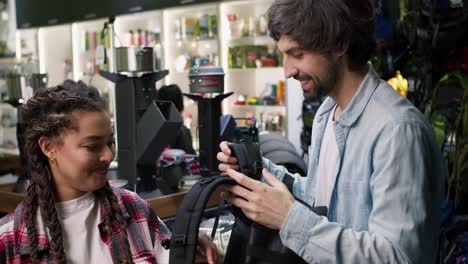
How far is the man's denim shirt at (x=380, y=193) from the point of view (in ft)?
4.37

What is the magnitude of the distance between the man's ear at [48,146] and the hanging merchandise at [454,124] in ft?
9.13

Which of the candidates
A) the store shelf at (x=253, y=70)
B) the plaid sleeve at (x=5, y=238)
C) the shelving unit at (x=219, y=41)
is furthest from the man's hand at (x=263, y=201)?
the store shelf at (x=253, y=70)

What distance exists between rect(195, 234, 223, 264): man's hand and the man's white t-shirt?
0.30 metres

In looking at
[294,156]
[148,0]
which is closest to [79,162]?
[294,156]

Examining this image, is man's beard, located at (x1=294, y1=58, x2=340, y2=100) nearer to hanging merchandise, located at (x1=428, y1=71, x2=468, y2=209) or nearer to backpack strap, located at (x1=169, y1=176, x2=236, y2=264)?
backpack strap, located at (x1=169, y1=176, x2=236, y2=264)

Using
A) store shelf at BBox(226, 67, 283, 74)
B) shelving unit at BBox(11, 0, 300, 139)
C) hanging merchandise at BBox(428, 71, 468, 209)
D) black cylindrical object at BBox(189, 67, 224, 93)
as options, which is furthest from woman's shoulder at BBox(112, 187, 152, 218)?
store shelf at BBox(226, 67, 283, 74)

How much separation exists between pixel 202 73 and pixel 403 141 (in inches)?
76.6

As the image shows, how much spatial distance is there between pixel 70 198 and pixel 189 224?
48 centimetres

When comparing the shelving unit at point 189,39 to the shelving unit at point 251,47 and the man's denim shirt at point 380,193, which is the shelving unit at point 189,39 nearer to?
the shelving unit at point 251,47

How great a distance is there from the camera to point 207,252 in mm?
1646

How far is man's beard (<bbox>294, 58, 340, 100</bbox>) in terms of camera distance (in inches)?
58.3

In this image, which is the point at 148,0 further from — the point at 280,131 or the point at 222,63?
the point at 280,131

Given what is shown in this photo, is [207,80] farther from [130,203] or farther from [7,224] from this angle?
[7,224]

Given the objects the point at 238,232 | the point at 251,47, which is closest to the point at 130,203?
the point at 238,232
